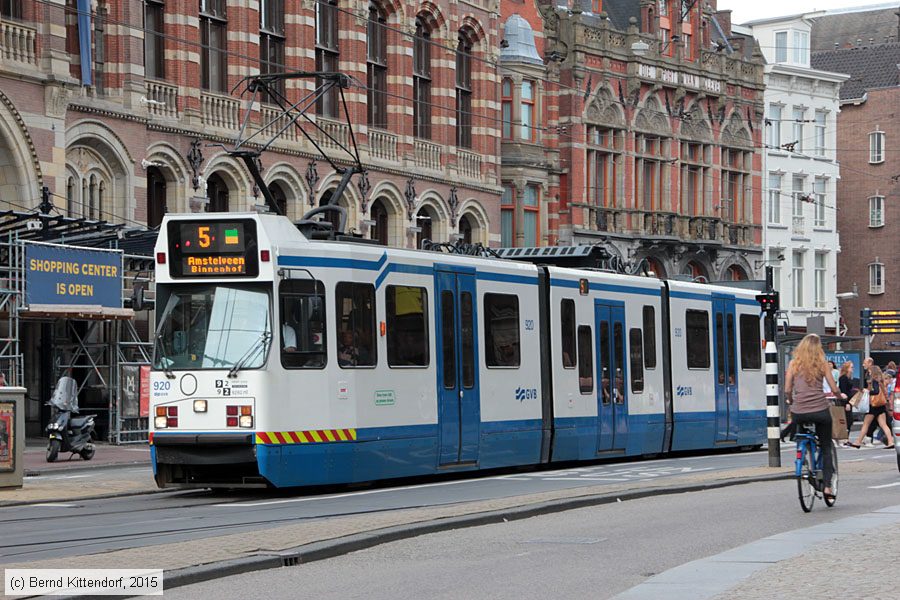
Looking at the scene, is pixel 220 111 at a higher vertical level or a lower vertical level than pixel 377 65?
lower

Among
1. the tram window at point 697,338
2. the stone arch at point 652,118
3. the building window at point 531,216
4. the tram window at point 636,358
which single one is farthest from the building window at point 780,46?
the tram window at point 636,358

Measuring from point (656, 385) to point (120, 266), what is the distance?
10.3 meters

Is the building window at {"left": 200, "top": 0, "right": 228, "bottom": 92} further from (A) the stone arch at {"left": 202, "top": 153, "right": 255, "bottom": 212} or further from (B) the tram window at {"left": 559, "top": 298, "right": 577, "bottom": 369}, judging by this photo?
(B) the tram window at {"left": 559, "top": 298, "right": 577, "bottom": 369}

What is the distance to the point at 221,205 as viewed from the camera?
37.6 metres

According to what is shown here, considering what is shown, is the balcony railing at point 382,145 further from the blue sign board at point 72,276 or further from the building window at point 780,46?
the building window at point 780,46

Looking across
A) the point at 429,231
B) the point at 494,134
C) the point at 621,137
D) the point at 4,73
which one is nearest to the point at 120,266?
the point at 4,73

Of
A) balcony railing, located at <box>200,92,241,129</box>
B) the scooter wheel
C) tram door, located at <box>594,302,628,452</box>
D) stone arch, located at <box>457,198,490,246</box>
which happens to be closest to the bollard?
tram door, located at <box>594,302,628,452</box>

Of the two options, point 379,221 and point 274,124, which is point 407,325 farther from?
point 379,221

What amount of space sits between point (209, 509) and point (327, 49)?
83.0 ft

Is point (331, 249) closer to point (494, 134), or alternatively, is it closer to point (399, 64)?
point (399, 64)

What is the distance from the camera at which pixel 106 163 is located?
33.4 m

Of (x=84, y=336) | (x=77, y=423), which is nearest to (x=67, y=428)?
(x=77, y=423)

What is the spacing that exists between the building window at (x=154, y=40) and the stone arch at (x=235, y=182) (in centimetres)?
260

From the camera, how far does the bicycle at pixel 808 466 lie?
15.5 m
